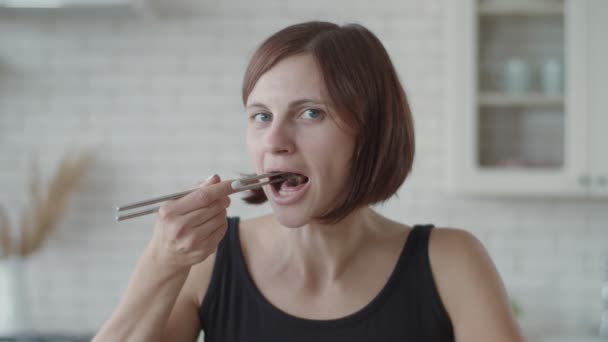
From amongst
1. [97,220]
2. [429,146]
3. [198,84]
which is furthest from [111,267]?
[429,146]

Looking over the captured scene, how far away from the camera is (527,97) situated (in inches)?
106

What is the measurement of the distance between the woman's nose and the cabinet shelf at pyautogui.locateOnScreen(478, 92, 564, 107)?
67.4 inches

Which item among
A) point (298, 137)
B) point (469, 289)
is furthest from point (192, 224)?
point (469, 289)

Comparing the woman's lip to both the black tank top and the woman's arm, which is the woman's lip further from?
the black tank top

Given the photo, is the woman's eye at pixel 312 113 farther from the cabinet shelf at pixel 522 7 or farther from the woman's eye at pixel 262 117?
the cabinet shelf at pixel 522 7

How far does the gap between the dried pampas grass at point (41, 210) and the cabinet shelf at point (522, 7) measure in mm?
1752

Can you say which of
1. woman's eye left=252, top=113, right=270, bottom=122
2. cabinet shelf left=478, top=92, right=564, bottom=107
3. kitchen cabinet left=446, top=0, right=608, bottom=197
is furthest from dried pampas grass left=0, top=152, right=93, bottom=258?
woman's eye left=252, top=113, right=270, bottom=122

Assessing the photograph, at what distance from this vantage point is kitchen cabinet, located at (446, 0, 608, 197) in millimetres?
2627

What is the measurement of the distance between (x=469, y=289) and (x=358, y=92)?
1.37ft

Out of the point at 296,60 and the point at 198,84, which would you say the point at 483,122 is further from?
the point at 296,60

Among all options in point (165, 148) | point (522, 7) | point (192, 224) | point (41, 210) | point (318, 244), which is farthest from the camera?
point (165, 148)

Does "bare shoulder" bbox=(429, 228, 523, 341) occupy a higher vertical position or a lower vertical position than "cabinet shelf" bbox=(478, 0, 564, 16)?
lower

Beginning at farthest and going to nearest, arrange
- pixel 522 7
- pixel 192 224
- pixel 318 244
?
pixel 522 7 < pixel 318 244 < pixel 192 224

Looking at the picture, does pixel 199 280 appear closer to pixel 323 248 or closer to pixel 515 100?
pixel 323 248
